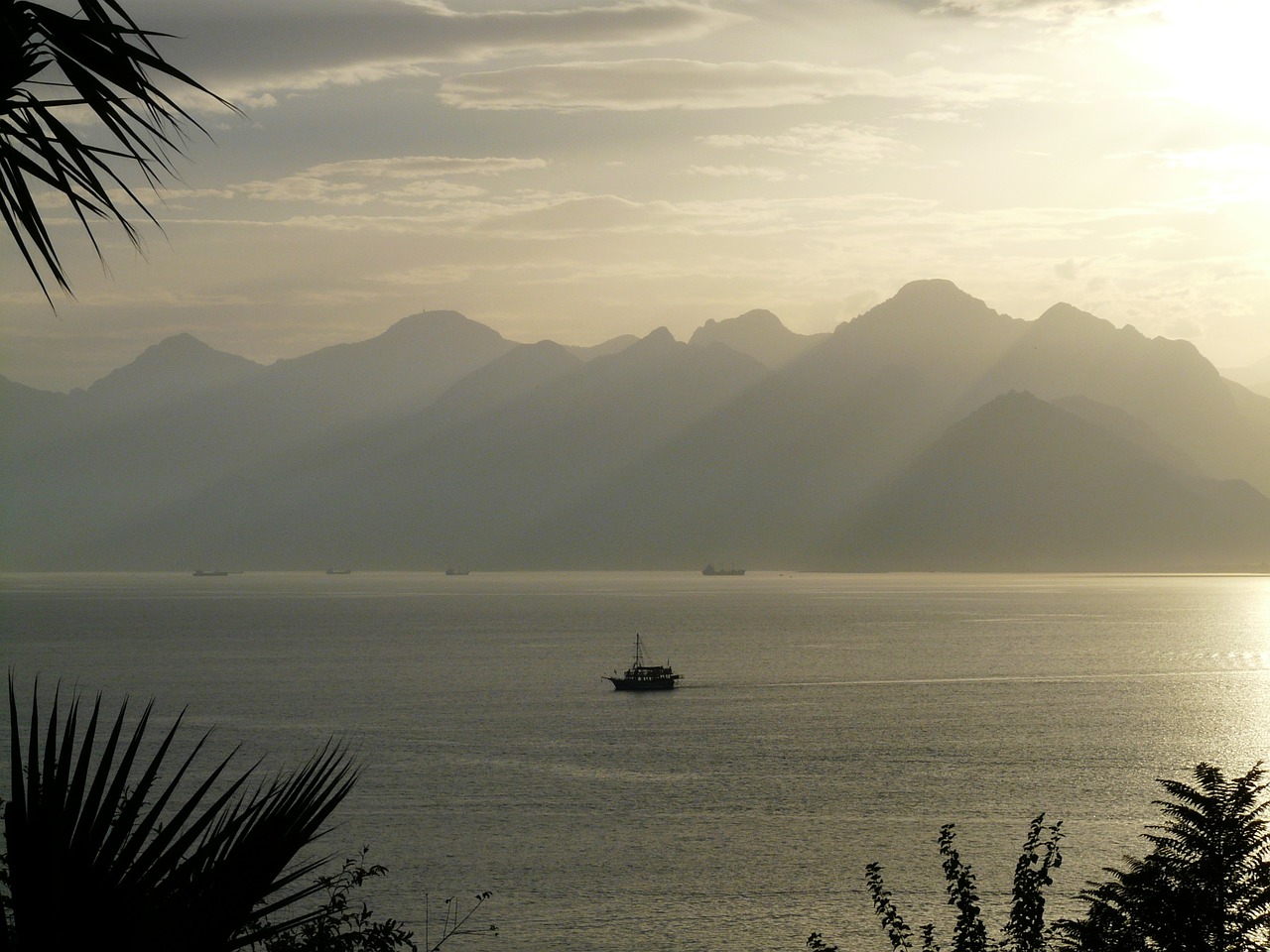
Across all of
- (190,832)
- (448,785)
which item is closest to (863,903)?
(448,785)

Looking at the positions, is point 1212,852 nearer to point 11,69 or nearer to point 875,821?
point 11,69

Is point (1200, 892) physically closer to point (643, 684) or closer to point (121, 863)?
point (121, 863)

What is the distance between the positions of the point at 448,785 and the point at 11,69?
84.1m

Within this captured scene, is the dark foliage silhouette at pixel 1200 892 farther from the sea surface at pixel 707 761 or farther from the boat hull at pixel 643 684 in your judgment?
the boat hull at pixel 643 684

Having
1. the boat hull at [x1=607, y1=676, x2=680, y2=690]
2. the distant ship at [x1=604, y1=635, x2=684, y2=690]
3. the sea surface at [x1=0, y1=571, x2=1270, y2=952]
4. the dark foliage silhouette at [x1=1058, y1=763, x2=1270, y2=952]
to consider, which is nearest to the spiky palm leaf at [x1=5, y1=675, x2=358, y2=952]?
the dark foliage silhouette at [x1=1058, y1=763, x2=1270, y2=952]

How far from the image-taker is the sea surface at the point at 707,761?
201ft

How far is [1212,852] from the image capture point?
64.3 ft

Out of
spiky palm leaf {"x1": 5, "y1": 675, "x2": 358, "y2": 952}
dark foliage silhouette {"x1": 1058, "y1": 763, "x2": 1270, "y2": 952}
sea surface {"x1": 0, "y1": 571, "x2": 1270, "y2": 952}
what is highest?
spiky palm leaf {"x1": 5, "y1": 675, "x2": 358, "y2": 952}

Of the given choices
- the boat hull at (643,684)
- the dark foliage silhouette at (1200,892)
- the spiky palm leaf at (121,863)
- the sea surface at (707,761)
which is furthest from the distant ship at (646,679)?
the spiky palm leaf at (121,863)

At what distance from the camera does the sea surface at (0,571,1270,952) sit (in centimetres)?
6134

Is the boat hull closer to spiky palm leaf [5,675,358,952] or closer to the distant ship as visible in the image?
the distant ship

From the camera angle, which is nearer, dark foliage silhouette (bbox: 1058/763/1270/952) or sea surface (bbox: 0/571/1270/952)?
dark foliage silhouette (bbox: 1058/763/1270/952)

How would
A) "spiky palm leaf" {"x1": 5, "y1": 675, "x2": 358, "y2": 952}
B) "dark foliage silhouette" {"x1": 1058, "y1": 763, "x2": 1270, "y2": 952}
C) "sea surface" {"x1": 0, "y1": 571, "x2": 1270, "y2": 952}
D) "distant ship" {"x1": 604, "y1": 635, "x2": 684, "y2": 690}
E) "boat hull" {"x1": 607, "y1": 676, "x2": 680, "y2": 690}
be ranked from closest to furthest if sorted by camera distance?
1. "spiky palm leaf" {"x1": 5, "y1": 675, "x2": 358, "y2": 952}
2. "dark foliage silhouette" {"x1": 1058, "y1": 763, "x2": 1270, "y2": 952}
3. "sea surface" {"x1": 0, "y1": 571, "x2": 1270, "y2": 952}
4. "boat hull" {"x1": 607, "y1": 676, "x2": 680, "y2": 690}
5. "distant ship" {"x1": 604, "y1": 635, "x2": 684, "y2": 690}

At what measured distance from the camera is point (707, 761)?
96750mm
